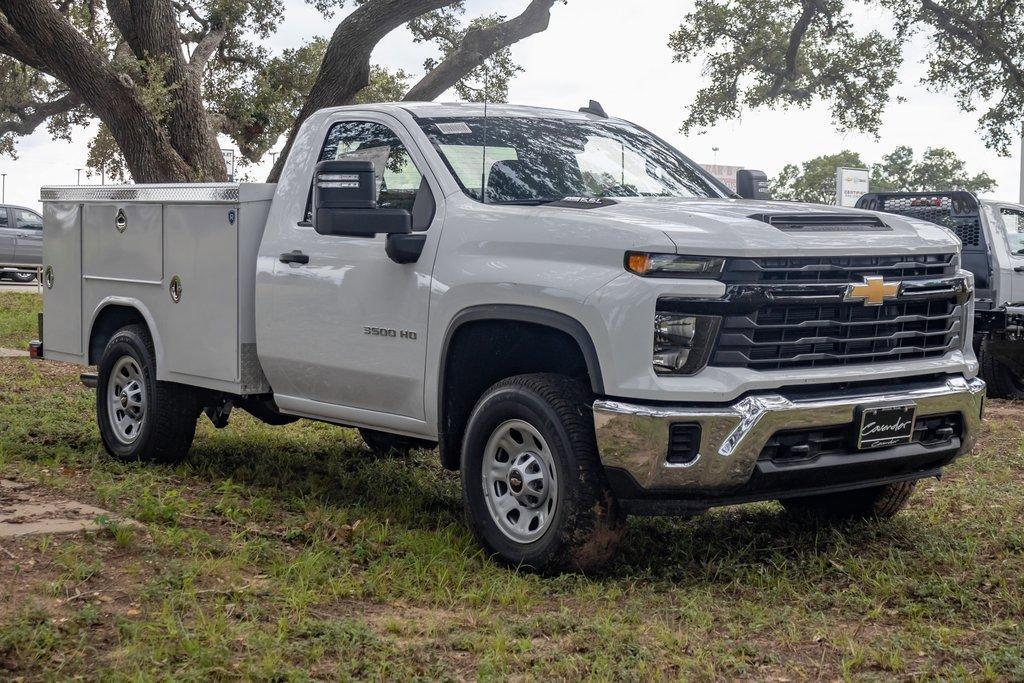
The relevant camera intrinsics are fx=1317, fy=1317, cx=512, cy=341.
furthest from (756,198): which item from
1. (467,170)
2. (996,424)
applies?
(996,424)

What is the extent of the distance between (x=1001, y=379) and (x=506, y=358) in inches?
315

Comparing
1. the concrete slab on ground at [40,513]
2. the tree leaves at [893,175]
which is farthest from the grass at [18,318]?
the tree leaves at [893,175]

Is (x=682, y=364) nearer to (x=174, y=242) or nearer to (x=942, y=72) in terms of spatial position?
(x=174, y=242)

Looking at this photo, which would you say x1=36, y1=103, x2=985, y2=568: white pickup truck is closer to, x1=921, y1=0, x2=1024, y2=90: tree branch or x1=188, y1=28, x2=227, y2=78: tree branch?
x1=188, y1=28, x2=227, y2=78: tree branch

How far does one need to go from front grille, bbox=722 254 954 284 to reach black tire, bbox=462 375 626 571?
32.4 inches

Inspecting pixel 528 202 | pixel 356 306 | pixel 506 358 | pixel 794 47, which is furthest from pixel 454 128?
pixel 794 47

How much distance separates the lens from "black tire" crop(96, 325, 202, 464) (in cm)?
773

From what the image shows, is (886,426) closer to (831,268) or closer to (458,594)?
(831,268)

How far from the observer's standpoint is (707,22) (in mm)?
24984

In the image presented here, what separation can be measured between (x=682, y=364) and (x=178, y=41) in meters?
14.6

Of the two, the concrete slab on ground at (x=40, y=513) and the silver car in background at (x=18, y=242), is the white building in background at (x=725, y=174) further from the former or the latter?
the silver car in background at (x=18, y=242)

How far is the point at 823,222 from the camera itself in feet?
17.7

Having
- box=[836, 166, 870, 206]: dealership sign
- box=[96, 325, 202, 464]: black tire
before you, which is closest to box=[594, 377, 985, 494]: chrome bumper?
box=[96, 325, 202, 464]: black tire

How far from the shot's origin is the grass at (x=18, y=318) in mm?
16141
